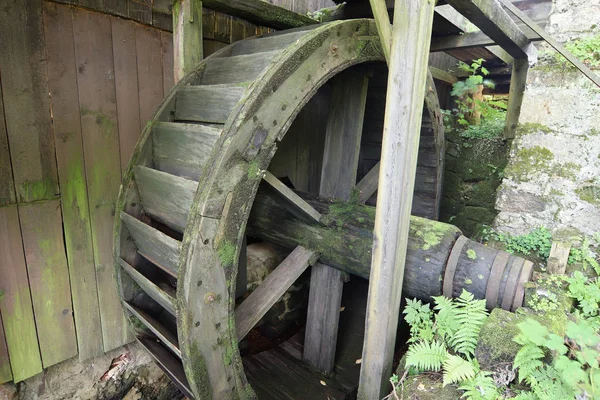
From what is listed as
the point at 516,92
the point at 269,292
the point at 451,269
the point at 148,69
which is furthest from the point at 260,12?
the point at 516,92

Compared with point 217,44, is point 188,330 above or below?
below

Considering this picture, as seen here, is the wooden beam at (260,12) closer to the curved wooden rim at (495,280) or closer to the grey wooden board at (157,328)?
the grey wooden board at (157,328)

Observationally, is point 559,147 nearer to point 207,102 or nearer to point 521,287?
point 521,287

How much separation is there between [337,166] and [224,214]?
1396 mm

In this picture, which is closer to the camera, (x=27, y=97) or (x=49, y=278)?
(x=27, y=97)

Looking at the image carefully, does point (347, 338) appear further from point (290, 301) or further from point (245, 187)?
point (245, 187)

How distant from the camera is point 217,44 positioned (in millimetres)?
2738

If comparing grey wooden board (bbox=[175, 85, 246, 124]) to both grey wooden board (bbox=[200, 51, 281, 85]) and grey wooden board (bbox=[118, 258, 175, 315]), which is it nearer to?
grey wooden board (bbox=[200, 51, 281, 85])

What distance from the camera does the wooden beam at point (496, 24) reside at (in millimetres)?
2412

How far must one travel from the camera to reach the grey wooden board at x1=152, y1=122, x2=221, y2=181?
1.84m

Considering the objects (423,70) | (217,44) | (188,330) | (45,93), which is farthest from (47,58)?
(423,70)

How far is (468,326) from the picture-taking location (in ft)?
5.91

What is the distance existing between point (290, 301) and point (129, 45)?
2.71 meters

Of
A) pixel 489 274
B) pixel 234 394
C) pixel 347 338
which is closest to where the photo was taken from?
pixel 234 394
